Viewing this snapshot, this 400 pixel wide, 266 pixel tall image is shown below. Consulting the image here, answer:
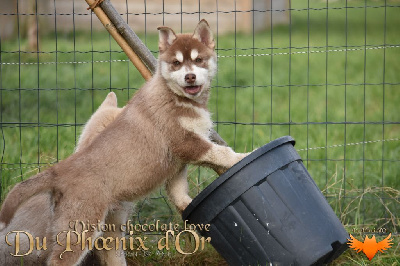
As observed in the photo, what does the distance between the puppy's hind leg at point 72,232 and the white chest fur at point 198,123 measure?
0.76 metres

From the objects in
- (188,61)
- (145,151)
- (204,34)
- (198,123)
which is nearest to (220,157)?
(198,123)

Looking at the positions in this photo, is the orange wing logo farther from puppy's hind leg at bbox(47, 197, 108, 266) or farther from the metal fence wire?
puppy's hind leg at bbox(47, 197, 108, 266)

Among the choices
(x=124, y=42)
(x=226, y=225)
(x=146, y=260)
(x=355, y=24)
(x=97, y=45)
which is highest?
(x=355, y=24)

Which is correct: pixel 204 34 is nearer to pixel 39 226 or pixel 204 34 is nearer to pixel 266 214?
pixel 266 214

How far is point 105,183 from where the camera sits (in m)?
4.35

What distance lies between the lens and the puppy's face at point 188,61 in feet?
14.7

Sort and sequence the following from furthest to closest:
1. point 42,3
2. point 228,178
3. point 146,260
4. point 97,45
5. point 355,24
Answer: point 355,24, point 42,3, point 97,45, point 146,260, point 228,178

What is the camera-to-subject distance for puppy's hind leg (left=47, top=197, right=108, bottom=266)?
421cm

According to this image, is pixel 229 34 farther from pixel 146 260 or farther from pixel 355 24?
pixel 146 260

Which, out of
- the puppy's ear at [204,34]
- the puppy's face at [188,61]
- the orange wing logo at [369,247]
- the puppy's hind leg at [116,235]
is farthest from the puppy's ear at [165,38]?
the orange wing logo at [369,247]

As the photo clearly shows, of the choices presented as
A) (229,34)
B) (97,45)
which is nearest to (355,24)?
(229,34)

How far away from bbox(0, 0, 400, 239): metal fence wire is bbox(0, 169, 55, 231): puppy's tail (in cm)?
91

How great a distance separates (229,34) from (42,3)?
3.91 meters

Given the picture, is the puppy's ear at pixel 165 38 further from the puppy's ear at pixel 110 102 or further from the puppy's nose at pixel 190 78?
the puppy's ear at pixel 110 102
